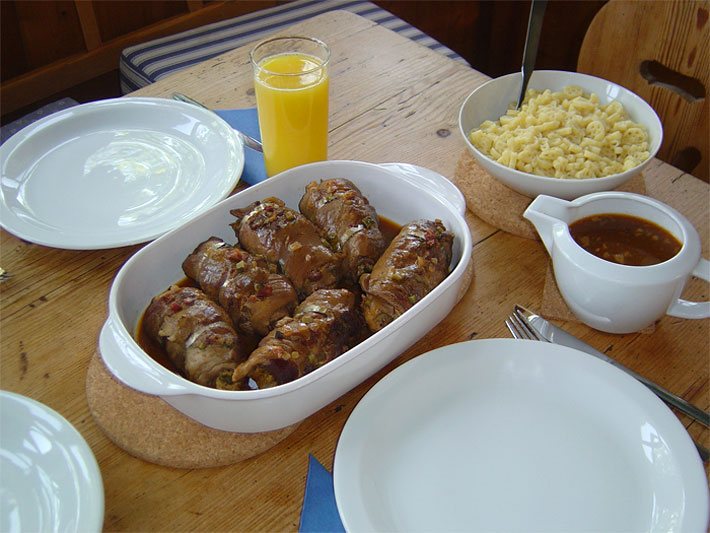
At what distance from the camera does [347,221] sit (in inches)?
49.7

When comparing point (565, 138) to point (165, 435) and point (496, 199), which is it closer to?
point (496, 199)

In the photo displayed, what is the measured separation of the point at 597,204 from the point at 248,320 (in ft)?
2.25

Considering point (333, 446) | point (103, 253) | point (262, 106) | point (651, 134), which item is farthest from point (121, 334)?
point (651, 134)

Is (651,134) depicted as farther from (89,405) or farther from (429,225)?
(89,405)

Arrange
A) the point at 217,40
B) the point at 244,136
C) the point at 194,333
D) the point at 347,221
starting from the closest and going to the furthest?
the point at 194,333 → the point at 347,221 → the point at 244,136 → the point at 217,40

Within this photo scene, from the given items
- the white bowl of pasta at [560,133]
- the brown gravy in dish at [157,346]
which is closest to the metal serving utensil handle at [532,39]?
the white bowl of pasta at [560,133]

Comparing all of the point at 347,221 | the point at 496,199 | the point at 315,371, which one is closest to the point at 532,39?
the point at 496,199

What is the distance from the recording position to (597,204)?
126cm

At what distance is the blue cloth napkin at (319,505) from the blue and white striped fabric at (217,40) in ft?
6.11

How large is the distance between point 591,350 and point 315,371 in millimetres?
528

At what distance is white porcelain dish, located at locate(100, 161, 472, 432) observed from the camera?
3.08 ft

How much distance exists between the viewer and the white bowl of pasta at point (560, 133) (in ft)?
4.66

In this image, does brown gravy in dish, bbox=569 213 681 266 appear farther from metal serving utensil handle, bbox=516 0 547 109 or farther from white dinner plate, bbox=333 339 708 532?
metal serving utensil handle, bbox=516 0 547 109

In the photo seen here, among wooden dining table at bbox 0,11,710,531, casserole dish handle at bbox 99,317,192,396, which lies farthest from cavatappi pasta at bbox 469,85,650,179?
casserole dish handle at bbox 99,317,192,396
